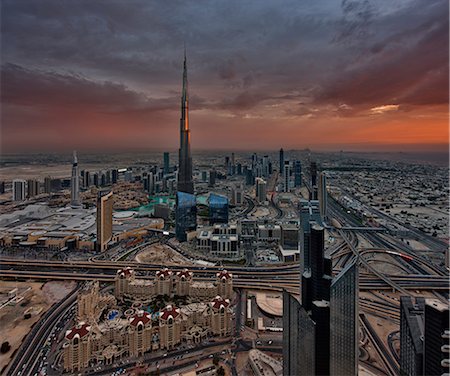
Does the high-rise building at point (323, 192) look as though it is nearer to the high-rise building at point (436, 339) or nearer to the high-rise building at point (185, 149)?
the high-rise building at point (185, 149)

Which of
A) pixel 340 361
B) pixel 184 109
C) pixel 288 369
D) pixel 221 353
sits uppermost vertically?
A: pixel 184 109

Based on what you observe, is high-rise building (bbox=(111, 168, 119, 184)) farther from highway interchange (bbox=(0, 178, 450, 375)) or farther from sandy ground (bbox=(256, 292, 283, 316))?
sandy ground (bbox=(256, 292, 283, 316))

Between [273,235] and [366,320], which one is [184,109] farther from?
[366,320]

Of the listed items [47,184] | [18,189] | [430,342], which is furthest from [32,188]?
[430,342]

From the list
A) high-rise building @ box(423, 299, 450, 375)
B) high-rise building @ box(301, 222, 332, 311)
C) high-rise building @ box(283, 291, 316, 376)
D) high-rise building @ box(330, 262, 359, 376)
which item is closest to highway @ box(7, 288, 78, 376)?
high-rise building @ box(283, 291, 316, 376)

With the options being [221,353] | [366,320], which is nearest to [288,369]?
[221,353]

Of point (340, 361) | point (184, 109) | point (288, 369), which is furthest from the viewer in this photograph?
point (184, 109)

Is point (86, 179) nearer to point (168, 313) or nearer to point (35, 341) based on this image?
point (35, 341)
